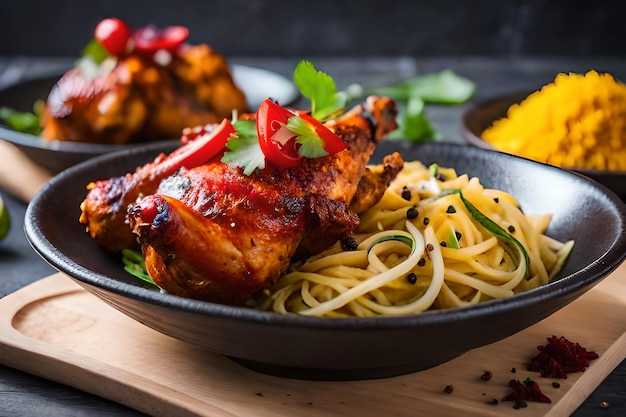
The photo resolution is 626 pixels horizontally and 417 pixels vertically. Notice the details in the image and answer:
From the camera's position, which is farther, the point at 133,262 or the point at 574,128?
the point at 574,128

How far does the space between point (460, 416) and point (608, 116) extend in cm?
294

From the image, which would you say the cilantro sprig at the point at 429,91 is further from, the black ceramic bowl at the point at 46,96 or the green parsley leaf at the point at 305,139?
the green parsley leaf at the point at 305,139

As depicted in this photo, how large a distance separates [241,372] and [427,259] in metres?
0.89

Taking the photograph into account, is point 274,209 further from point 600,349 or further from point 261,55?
point 261,55

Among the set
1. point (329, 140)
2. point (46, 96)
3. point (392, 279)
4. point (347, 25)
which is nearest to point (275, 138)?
point (329, 140)

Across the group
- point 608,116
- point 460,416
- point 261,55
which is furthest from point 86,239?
point 261,55

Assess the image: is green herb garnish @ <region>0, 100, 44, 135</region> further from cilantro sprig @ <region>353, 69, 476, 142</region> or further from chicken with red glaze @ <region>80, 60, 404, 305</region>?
cilantro sprig @ <region>353, 69, 476, 142</region>

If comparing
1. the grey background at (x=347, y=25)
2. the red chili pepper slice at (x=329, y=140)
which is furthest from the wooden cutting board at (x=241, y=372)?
the grey background at (x=347, y=25)

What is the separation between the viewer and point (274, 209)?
3113 millimetres

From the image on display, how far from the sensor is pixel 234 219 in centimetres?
305

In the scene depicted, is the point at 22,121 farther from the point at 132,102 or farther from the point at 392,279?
the point at 392,279

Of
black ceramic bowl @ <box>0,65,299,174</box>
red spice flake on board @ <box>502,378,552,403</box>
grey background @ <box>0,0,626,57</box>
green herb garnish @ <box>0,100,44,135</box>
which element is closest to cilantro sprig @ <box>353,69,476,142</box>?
black ceramic bowl @ <box>0,65,299,174</box>

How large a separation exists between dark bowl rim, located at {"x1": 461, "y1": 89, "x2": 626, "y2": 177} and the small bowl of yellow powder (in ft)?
0.03

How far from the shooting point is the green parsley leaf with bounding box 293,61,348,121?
3740mm
